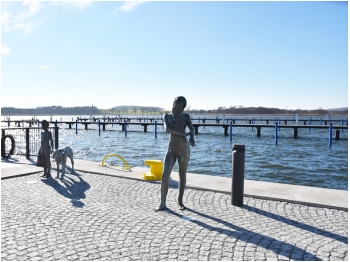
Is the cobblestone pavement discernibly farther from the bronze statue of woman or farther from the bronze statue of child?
the bronze statue of child

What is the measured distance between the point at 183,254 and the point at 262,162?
16239 mm

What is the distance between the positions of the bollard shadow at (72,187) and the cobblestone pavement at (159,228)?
42mm

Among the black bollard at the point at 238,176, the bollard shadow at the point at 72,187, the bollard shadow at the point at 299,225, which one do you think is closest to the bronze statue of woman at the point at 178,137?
the black bollard at the point at 238,176

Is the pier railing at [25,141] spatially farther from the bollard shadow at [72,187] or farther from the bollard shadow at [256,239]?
the bollard shadow at [256,239]

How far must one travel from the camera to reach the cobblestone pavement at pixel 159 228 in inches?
170

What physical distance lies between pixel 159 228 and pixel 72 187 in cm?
384

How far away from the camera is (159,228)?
523cm

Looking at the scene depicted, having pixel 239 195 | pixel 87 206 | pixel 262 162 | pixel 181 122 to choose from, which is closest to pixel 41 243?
pixel 87 206

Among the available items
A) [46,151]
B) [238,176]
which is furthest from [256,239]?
[46,151]

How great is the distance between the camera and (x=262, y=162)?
19.6 m

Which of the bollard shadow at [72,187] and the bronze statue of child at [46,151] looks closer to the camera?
the bollard shadow at [72,187]

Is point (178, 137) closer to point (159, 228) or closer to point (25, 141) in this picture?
point (159, 228)

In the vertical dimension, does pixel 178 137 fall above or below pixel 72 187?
above

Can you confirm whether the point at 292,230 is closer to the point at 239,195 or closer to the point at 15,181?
the point at 239,195
